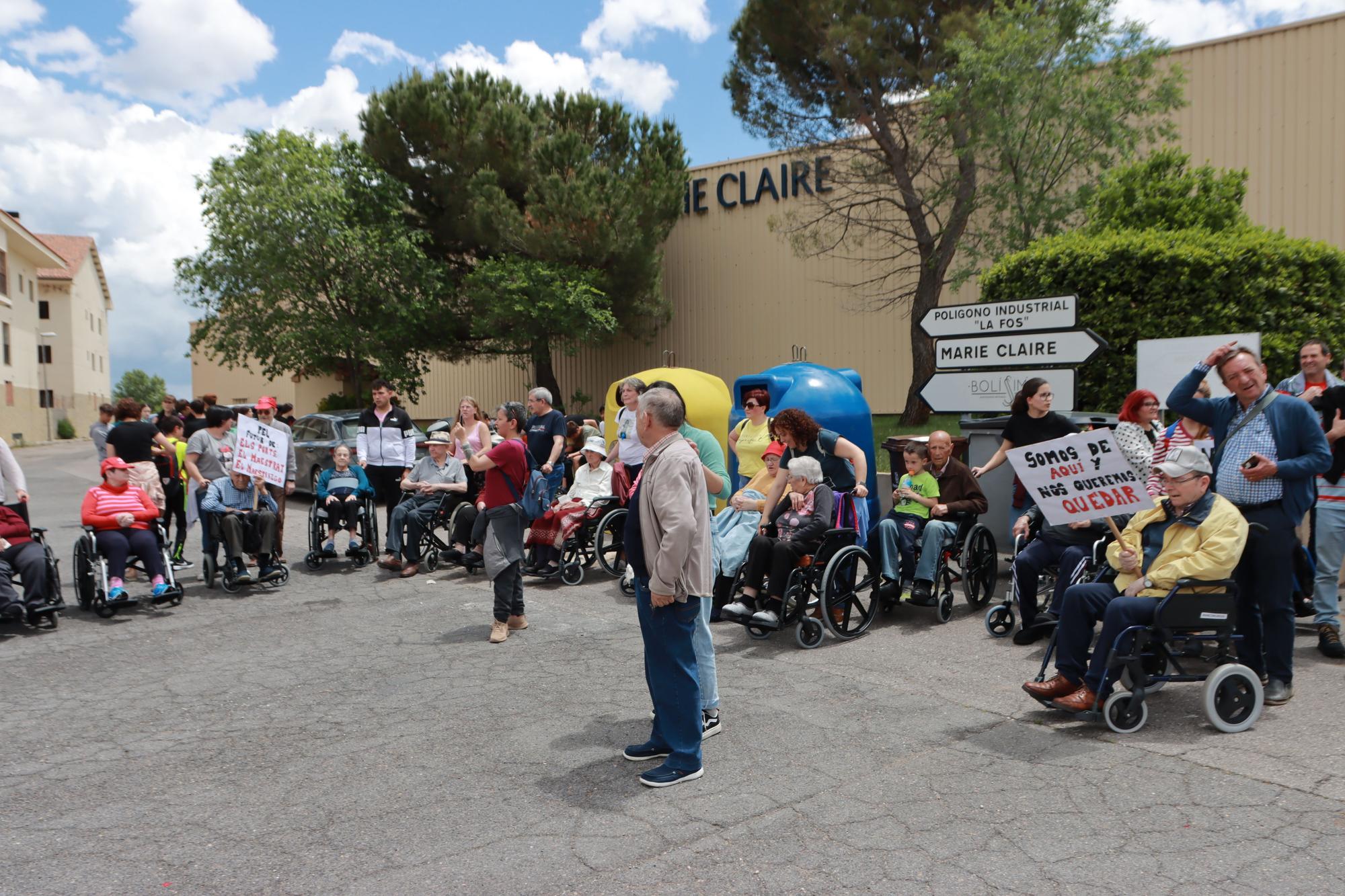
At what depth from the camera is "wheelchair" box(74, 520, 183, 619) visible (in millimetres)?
8125

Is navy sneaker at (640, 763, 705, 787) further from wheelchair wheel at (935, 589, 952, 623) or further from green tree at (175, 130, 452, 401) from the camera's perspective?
green tree at (175, 130, 452, 401)

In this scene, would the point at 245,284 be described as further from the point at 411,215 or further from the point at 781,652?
the point at 781,652

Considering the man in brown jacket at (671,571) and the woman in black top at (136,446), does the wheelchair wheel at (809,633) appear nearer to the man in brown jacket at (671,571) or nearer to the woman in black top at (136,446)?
the man in brown jacket at (671,571)

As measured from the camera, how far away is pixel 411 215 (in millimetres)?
25219

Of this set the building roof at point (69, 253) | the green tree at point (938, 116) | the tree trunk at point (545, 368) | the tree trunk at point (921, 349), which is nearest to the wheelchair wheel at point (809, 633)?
the green tree at point (938, 116)

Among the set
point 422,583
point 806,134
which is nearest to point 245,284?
point 806,134

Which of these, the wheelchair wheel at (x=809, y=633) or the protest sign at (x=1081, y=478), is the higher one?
the protest sign at (x=1081, y=478)

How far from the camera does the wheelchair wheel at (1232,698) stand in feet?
15.6

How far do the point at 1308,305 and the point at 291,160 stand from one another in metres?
20.5

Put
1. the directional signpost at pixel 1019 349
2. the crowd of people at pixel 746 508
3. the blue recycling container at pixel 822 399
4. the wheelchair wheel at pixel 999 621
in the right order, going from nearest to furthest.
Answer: the crowd of people at pixel 746 508 → the wheelchair wheel at pixel 999 621 → the directional signpost at pixel 1019 349 → the blue recycling container at pixel 822 399

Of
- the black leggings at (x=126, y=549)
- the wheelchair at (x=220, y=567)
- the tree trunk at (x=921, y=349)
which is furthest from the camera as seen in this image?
the tree trunk at (x=921, y=349)

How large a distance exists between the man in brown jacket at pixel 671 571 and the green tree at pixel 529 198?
18.9 m

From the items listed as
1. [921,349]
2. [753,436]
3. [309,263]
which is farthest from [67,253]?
[753,436]

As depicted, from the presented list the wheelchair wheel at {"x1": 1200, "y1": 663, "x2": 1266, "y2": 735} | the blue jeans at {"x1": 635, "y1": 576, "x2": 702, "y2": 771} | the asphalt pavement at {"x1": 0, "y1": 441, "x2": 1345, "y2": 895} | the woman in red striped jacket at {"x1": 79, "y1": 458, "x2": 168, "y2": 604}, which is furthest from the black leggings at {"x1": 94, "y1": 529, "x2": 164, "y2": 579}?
the wheelchair wheel at {"x1": 1200, "y1": 663, "x2": 1266, "y2": 735}
